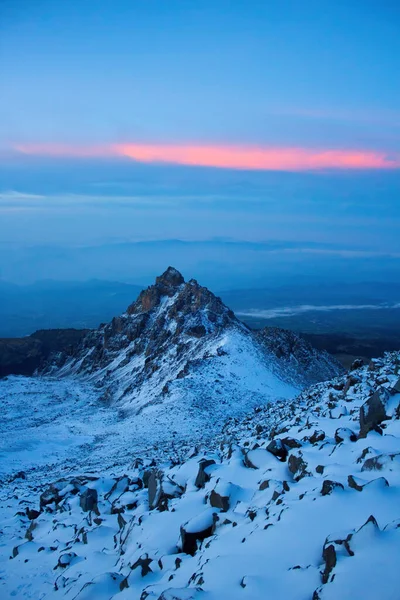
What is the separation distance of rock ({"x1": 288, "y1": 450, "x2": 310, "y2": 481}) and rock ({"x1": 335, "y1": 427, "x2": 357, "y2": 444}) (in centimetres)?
133

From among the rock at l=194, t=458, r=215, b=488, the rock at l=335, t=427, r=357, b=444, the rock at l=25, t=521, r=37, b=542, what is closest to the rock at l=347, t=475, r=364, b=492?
the rock at l=335, t=427, r=357, b=444

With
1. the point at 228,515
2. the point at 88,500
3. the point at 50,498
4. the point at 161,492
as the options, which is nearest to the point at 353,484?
the point at 228,515

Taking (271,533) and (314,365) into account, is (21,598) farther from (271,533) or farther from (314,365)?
(314,365)

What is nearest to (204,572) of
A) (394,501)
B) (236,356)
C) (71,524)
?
(394,501)

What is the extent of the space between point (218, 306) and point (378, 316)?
15269cm

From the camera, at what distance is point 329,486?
867 cm

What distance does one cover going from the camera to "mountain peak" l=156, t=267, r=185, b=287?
264ft

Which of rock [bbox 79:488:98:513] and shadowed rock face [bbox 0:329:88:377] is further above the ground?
rock [bbox 79:488:98:513]

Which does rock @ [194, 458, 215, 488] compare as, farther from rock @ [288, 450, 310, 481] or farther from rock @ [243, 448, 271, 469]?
rock @ [288, 450, 310, 481]

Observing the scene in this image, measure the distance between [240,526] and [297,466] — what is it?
8.52 feet

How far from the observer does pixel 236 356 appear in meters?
47.1

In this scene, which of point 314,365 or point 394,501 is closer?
point 394,501

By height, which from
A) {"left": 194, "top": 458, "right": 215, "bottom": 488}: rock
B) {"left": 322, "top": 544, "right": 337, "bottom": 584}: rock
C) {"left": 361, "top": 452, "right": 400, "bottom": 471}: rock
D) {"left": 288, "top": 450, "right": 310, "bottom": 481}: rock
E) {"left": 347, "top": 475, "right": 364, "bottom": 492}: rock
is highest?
{"left": 361, "top": 452, "right": 400, "bottom": 471}: rock

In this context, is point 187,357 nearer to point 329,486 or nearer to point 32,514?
point 32,514
